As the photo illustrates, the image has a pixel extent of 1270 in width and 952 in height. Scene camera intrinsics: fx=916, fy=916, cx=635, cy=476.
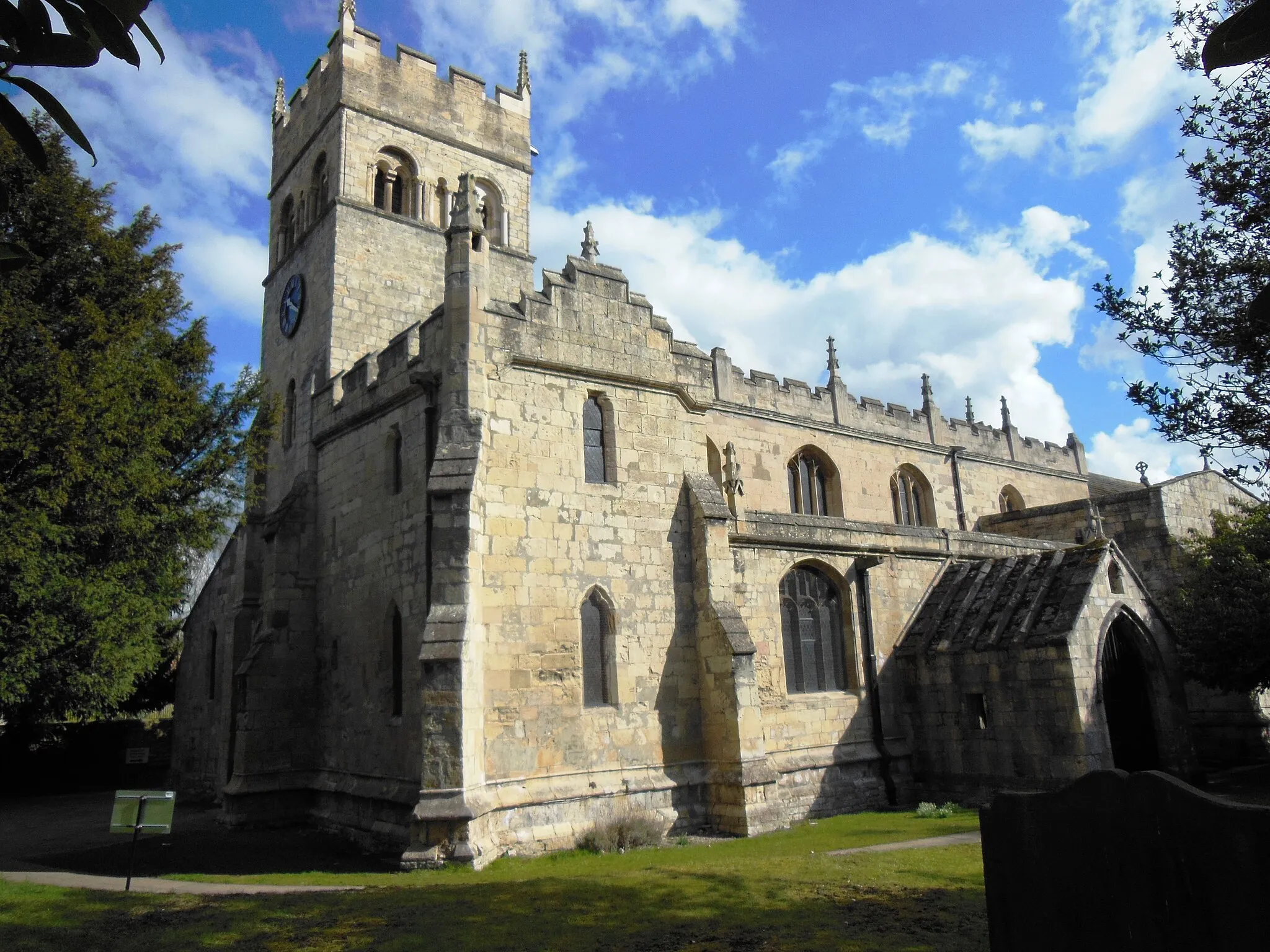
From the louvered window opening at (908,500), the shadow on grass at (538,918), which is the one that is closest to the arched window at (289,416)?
the shadow on grass at (538,918)

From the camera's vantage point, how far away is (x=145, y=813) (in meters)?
11.0

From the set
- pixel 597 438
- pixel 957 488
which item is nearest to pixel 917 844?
pixel 597 438

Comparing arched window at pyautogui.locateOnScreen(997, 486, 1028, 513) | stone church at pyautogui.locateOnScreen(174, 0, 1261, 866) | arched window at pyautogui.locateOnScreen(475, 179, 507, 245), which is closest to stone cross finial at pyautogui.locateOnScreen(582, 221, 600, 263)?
stone church at pyautogui.locateOnScreen(174, 0, 1261, 866)

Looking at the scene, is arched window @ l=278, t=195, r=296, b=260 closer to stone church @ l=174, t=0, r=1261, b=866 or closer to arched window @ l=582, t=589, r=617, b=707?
stone church @ l=174, t=0, r=1261, b=866

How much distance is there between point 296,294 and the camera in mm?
23297

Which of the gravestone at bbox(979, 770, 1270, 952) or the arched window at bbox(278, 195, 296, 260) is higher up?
the arched window at bbox(278, 195, 296, 260)

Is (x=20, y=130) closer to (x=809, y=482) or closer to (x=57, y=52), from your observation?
(x=57, y=52)

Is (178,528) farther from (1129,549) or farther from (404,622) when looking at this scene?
(1129,549)

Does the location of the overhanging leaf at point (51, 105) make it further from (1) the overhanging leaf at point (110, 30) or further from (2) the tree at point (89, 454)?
(2) the tree at point (89, 454)

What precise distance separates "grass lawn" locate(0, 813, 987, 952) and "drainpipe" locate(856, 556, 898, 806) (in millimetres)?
5572

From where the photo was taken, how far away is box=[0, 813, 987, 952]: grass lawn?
809 cm

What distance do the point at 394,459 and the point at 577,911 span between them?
924 centimetres

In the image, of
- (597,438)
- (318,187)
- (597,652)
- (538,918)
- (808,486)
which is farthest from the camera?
(808,486)

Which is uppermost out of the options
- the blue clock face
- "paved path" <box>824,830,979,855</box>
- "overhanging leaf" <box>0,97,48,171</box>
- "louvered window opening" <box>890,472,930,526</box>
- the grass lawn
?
the blue clock face
